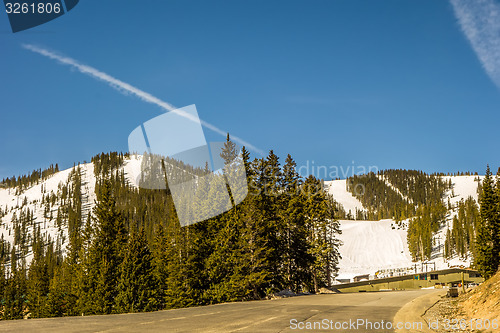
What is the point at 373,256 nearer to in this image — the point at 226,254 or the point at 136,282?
the point at 136,282

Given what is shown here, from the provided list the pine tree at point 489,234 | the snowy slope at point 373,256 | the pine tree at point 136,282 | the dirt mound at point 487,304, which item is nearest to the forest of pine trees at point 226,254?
the pine tree at point 136,282

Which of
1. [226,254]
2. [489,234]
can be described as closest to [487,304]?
[226,254]

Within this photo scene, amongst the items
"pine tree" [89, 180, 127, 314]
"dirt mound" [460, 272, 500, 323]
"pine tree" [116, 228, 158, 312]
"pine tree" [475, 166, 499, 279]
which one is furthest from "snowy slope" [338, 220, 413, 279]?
"dirt mound" [460, 272, 500, 323]

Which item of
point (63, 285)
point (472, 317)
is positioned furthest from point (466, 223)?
point (472, 317)

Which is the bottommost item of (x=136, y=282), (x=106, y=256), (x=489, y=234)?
(x=136, y=282)

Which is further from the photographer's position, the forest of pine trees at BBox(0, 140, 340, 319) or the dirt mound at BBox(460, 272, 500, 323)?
the forest of pine trees at BBox(0, 140, 340, 319)

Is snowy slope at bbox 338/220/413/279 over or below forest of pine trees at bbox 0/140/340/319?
below

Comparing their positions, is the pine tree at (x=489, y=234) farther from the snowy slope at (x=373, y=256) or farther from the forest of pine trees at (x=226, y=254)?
the snowy slope at (x=373, y=256)

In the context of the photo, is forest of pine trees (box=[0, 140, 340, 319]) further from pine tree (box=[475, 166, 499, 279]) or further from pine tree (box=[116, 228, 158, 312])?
pine tree (box=[475, 166, 499, 279])

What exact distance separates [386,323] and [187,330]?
7.32 metres

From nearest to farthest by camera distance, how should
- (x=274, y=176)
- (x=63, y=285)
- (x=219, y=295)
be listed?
1. (x=219, y=295)
2. (x=274, y=176)
3. (x=63, y=285)

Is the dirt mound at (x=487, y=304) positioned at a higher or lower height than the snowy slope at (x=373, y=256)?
higher

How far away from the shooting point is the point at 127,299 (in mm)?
40406

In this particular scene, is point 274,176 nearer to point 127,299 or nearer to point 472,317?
point 127,299
